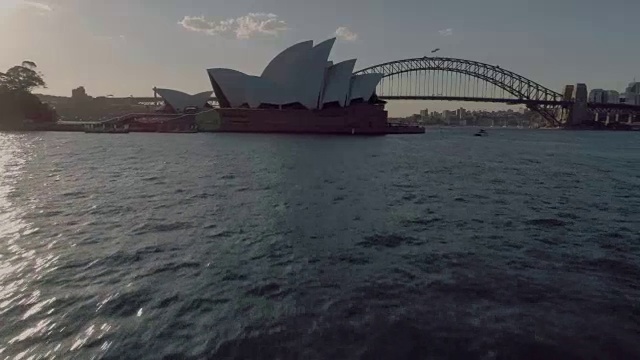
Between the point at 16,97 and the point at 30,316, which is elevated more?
the point at 16,97

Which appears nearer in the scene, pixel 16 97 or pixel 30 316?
pixel 30 316

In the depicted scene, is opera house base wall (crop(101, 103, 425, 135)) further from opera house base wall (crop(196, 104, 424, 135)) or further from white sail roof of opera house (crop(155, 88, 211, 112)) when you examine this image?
white sail roof of opera house (crop(155, 88, 211, 112))

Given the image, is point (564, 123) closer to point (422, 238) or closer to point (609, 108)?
point (609, 108)

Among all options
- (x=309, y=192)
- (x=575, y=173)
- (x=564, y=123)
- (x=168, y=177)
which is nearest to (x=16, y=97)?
(x=168, y=177)

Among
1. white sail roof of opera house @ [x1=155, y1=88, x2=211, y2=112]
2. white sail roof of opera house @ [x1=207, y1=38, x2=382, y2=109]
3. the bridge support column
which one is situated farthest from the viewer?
the bridge support column

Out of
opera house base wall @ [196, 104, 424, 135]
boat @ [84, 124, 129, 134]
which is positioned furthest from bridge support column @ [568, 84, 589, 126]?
boat @ [84, 124, 129, 134]

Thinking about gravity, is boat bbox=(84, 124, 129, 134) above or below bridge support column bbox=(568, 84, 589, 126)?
below

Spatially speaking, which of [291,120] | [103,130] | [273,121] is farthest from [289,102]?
[103,130]
